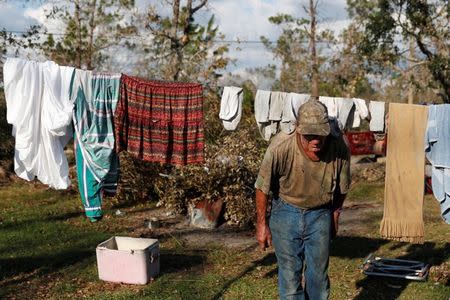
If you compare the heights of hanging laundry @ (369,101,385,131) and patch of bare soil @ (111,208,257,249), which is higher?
hanging laundry @ (369,101,385,131)

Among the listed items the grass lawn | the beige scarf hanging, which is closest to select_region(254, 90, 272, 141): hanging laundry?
the beige scarf hanging

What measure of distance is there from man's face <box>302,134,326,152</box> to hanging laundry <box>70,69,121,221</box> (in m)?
2.84

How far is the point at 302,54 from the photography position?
31266 millimetres

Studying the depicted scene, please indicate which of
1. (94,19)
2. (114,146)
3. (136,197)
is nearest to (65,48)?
(94,19)

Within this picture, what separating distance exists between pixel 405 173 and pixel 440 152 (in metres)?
0.62

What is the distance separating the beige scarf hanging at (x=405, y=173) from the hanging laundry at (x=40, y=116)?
11.6 ft

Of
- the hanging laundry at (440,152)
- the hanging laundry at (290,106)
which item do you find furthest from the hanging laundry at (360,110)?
the hanging laundry at (440,152)

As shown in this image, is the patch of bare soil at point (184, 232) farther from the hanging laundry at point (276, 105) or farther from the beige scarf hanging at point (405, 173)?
the beige scarf hanging at point (405, 173)

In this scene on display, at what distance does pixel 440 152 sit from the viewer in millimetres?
5801

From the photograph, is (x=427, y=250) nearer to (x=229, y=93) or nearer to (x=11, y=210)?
(x=229, y=93)

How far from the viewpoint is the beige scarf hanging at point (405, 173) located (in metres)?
6.26

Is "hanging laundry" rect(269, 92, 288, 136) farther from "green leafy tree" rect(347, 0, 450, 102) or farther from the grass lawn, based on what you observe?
"green leafy tree" rect(347, 0, 450, 102)

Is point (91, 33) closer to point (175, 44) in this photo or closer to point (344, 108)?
point (175, 44)

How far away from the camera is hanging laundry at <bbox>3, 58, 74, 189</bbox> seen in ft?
19.7
